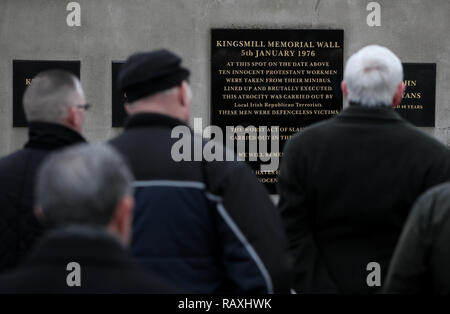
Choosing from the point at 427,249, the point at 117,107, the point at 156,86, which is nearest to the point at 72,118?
the point at 156,86

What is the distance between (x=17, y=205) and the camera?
2918mm

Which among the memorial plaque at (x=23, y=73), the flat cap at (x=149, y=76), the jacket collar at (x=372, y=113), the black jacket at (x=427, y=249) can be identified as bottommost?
the black jacket at (x=427, y=249)

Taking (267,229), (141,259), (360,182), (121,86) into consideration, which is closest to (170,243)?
(141,259)

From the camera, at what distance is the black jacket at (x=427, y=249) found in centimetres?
215

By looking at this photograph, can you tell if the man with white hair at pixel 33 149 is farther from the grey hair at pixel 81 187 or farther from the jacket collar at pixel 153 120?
the grey hair at pixel 81 187

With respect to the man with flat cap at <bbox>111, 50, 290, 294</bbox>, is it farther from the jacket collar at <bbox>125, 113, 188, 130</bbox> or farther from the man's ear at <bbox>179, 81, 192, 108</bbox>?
the man's ear at <bbox>179, 81, 192, 108</bbox>

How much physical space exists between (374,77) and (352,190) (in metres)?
0.49

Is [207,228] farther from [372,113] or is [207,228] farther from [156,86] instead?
[372,113]

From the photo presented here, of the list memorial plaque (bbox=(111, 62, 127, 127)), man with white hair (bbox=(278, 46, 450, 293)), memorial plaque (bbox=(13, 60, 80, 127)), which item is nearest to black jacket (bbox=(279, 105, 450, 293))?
man with white hair (bbox=(278, 46, 450, 293))

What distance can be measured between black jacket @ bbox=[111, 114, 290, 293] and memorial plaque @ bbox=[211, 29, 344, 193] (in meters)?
4.40

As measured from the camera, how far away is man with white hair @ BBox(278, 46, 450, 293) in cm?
285

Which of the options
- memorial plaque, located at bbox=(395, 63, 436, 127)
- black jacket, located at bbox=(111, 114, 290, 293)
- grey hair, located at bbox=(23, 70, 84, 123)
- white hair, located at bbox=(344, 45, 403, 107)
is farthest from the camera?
memorial plaque, located at bbox=(395, 63, 436, 127)

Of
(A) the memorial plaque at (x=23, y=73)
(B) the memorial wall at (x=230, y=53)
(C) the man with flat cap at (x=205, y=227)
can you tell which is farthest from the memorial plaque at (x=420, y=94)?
(C) the man with flat cap at (x=205, y=227)
